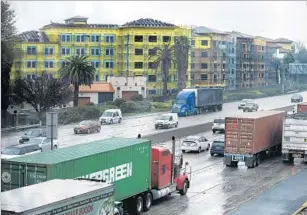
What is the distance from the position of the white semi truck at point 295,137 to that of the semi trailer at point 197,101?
931 cm

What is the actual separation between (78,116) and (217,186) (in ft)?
26.0

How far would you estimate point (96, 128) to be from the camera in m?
22.9

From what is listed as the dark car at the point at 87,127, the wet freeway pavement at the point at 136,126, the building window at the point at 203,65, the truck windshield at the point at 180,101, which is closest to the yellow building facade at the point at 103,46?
the truck windshield at the point at 180,101

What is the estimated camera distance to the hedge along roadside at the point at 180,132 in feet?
75.3

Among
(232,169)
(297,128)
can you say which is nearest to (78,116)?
(232,169)

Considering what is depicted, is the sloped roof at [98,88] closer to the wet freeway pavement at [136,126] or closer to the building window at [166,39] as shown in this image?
the wet freeway pavement at [136,126]

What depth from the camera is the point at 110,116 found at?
79.2 ft

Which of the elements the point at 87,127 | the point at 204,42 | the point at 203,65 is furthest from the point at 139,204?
the point at 204,42

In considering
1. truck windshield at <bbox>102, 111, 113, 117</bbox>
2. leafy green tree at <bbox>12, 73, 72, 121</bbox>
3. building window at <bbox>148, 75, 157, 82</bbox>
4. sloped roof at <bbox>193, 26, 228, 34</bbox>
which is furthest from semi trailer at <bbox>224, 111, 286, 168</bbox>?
sloped roof at <bbox>193, 26, 228, 34</bbox>

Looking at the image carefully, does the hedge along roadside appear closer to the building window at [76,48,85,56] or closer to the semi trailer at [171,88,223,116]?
the semi trailer at [171,88,223,116]

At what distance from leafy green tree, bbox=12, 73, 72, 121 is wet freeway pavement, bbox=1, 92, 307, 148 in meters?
0.96

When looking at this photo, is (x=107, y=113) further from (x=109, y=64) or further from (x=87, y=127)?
(x=109, y=64)

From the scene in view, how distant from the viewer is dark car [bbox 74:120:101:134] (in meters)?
22.0

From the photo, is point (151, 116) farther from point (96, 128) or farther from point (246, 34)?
point (246, 34)
